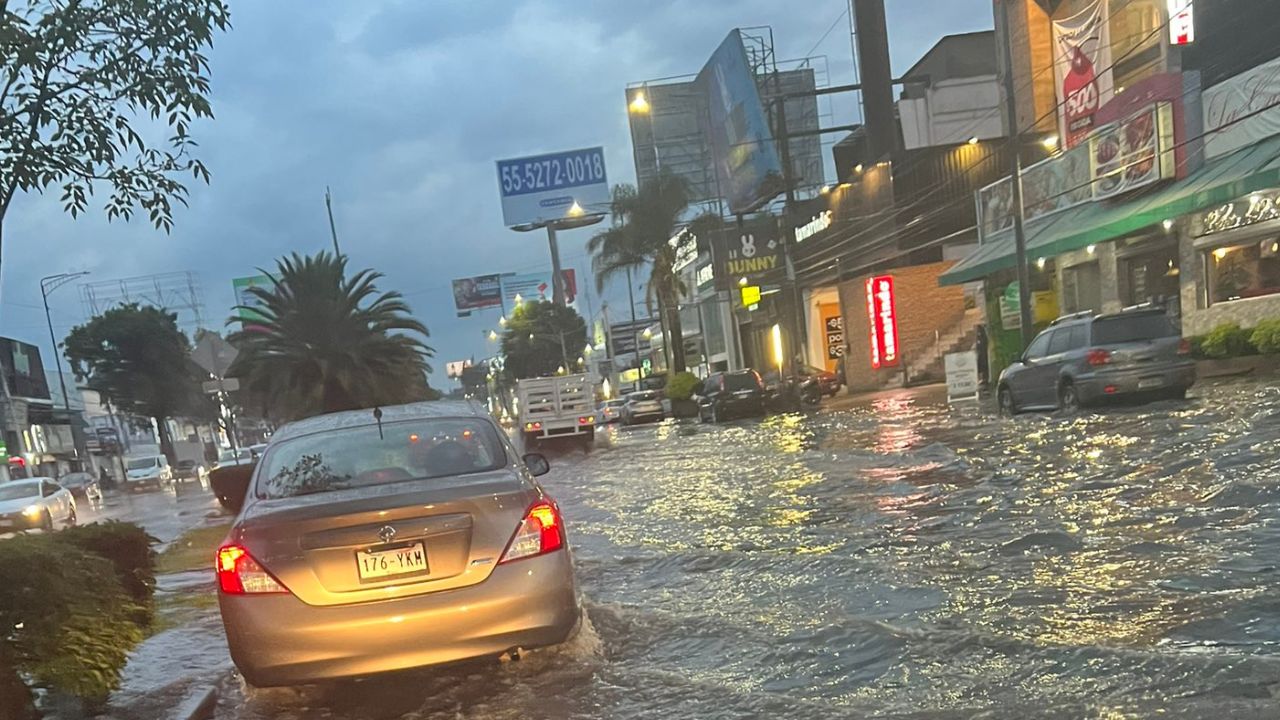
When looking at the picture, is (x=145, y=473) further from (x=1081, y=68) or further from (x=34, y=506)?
(x=1081, y=68)

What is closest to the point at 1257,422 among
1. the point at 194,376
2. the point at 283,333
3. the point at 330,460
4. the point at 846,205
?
the point at 330,460

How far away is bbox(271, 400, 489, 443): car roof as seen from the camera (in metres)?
5.78

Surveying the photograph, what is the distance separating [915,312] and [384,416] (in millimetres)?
33381

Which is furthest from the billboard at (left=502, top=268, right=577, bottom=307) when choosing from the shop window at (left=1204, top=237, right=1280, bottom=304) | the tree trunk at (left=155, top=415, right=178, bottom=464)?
the shop window at (left=1204, top=237, right=1280, bottom=304)

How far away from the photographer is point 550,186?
7275 centimetres

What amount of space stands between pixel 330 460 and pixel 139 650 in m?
2.84

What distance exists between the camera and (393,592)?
446 cm

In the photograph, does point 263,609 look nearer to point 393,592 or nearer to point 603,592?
point 393,592

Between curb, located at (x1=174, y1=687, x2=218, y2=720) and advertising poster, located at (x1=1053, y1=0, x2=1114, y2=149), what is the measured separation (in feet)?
77.2

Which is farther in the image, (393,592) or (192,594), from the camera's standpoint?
→ (192,594)

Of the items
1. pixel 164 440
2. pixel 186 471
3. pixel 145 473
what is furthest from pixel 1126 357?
pixel 164 440

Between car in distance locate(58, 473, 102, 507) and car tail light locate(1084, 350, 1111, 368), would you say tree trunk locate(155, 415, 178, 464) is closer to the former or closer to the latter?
car in distance locate(58, 473, 102, 507)

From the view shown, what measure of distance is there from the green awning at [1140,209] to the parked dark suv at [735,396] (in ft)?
22.7

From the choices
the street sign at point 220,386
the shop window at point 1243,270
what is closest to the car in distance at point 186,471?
the street sign at point 220,386
